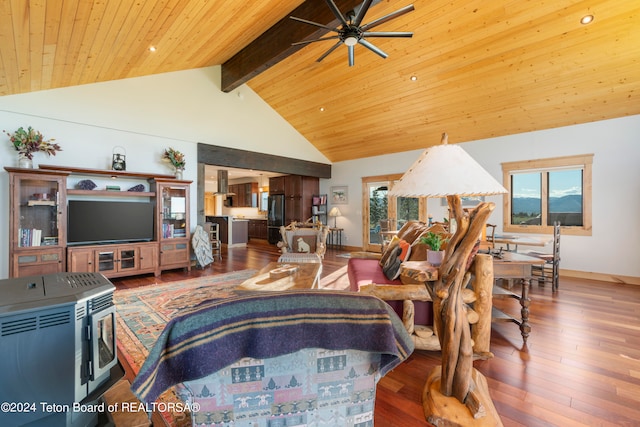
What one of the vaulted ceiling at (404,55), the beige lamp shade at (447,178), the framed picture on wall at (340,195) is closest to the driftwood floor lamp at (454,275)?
the beige lamp shade at (447,178)

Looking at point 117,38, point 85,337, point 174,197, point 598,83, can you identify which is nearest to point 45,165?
point 174,197

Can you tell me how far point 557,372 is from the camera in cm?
195

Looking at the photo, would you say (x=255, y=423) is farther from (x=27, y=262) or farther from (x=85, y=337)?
(x=27, y=262)

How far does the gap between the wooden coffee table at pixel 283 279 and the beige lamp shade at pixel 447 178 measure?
1.35 metres

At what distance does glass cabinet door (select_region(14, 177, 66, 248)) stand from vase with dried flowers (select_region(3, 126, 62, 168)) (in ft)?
0.84

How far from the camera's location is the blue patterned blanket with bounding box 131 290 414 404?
2.32ft

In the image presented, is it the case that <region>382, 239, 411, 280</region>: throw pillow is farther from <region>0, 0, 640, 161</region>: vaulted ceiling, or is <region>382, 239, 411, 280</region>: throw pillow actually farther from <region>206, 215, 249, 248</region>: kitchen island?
<region>206, 215, 249, 248</region>: kitchen island

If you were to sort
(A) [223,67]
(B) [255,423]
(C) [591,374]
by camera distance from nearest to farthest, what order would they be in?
(B) [255,423], (C) [591,374], (A) [223,67]

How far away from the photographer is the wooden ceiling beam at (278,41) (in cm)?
353

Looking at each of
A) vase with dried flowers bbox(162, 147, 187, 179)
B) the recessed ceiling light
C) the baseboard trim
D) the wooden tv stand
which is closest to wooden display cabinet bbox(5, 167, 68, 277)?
the wooden tv stand

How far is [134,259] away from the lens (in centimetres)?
444

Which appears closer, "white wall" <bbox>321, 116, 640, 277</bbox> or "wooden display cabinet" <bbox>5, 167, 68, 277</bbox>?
"wooden display cabinet" <bbox>5, 167, 68, 277</bbox>

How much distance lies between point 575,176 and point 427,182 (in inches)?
214

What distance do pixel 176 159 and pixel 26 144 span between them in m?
1.87
